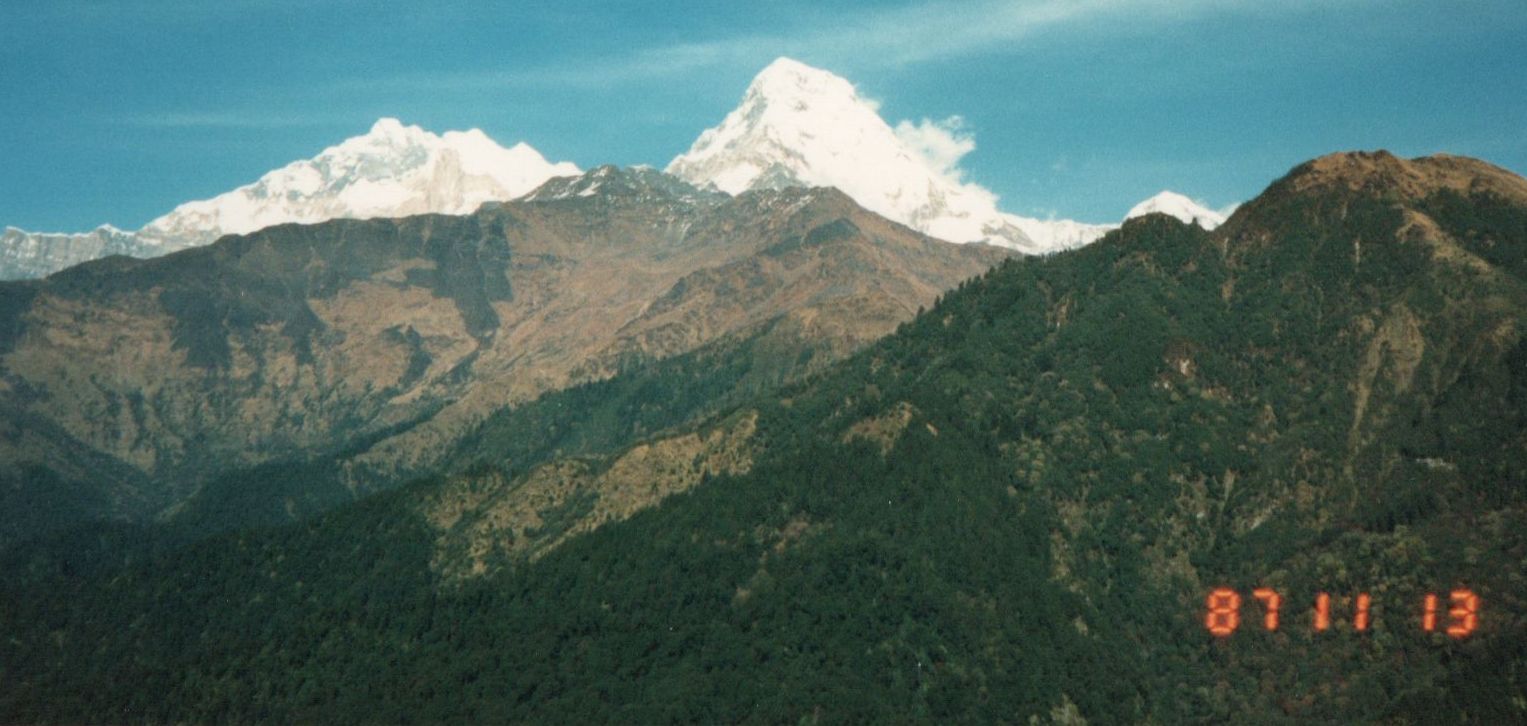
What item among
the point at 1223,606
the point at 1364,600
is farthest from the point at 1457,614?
the point at 1223,606

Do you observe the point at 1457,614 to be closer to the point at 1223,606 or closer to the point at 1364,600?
the point at 1364,600
